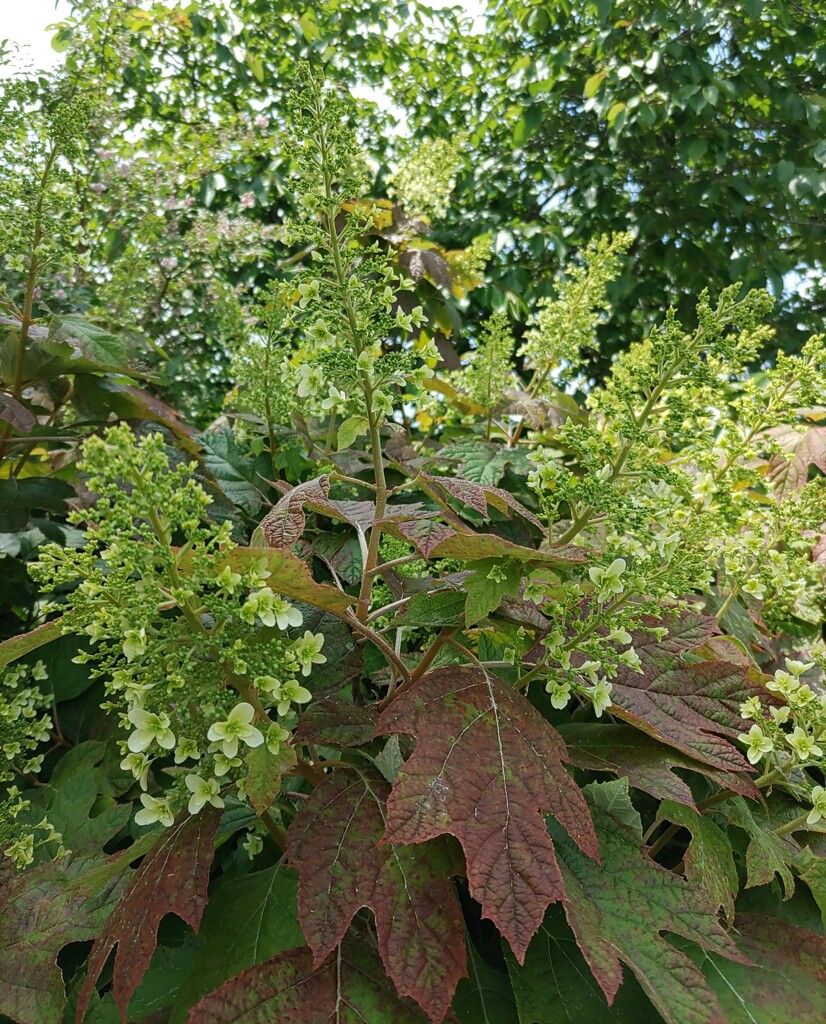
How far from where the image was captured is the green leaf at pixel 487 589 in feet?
3.32

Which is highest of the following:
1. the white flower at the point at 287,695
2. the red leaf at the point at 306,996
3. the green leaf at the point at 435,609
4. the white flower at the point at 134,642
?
the white flower at the point at 134,642

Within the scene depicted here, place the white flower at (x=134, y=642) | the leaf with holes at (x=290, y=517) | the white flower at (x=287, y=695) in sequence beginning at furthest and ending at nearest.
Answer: the leaf with holes at (x=290, y=517) < the white flower at (x=287, y=695) < the white flower at (x=134, y=642)

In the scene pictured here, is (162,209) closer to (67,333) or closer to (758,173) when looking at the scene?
(67,333)

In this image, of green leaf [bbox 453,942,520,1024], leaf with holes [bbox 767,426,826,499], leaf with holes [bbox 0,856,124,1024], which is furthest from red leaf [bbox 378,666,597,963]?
leaf with holes [bbox 767,426,826,499]

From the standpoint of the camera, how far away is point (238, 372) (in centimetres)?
183

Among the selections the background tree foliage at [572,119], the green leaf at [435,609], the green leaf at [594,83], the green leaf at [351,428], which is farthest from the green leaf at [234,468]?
the green leaf at [594,83]

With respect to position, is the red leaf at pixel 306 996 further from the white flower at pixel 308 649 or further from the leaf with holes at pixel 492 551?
the leaf with holes at pixel 492 551

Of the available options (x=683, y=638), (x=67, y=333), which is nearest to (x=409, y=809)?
(x=683, y=638)

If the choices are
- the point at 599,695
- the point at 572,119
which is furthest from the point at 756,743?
the point at 572,119

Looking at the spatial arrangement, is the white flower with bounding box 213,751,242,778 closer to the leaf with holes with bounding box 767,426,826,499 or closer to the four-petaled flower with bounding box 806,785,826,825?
the four-petaled flower with bounding box 806,785,826,825

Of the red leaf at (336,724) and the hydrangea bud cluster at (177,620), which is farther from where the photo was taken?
the red leaf at (336,724)

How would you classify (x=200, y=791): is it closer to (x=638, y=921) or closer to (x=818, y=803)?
(x=638, y=921)

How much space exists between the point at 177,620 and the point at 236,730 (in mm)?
146

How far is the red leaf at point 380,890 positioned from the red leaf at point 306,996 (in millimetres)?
80
